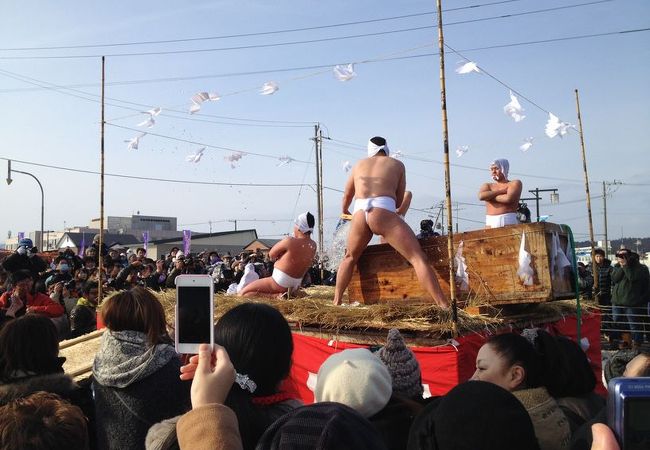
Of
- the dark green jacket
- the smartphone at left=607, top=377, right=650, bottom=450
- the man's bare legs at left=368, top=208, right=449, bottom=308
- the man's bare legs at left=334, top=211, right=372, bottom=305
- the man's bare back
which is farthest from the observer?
the dark green jacket

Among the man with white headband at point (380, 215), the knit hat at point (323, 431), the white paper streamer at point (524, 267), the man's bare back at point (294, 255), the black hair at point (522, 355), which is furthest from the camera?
the man's bare back at point (294, 255)

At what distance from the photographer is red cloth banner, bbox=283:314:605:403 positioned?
15.1ft

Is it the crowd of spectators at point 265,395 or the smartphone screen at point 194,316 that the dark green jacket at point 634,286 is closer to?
the crowd of spectators at point 265,395

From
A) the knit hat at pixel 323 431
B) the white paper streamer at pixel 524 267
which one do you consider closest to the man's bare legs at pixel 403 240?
the white paper streamer at pixel 524 267

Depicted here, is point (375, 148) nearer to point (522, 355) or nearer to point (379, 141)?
point (379, 141)

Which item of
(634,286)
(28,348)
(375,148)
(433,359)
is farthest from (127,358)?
(634,286)

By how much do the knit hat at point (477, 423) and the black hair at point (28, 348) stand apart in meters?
1.87

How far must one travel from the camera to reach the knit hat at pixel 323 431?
1.33 m

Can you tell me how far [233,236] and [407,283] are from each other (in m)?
43.1

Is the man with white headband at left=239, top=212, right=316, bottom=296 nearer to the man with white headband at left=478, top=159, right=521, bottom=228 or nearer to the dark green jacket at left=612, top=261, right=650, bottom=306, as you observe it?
the man with white headband at left=478, top=159, right=521, bottom=228

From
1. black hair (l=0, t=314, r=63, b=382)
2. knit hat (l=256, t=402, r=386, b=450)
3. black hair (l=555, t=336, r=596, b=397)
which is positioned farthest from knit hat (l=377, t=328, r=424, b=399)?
black hair (l=0, t=314, r=63, b=382)

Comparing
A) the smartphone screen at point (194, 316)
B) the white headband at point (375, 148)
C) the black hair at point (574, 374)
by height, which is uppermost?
the white headband at point (375, 148)

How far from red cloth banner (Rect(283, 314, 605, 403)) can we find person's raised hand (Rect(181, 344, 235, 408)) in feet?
7.70

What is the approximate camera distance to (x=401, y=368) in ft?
8.66
